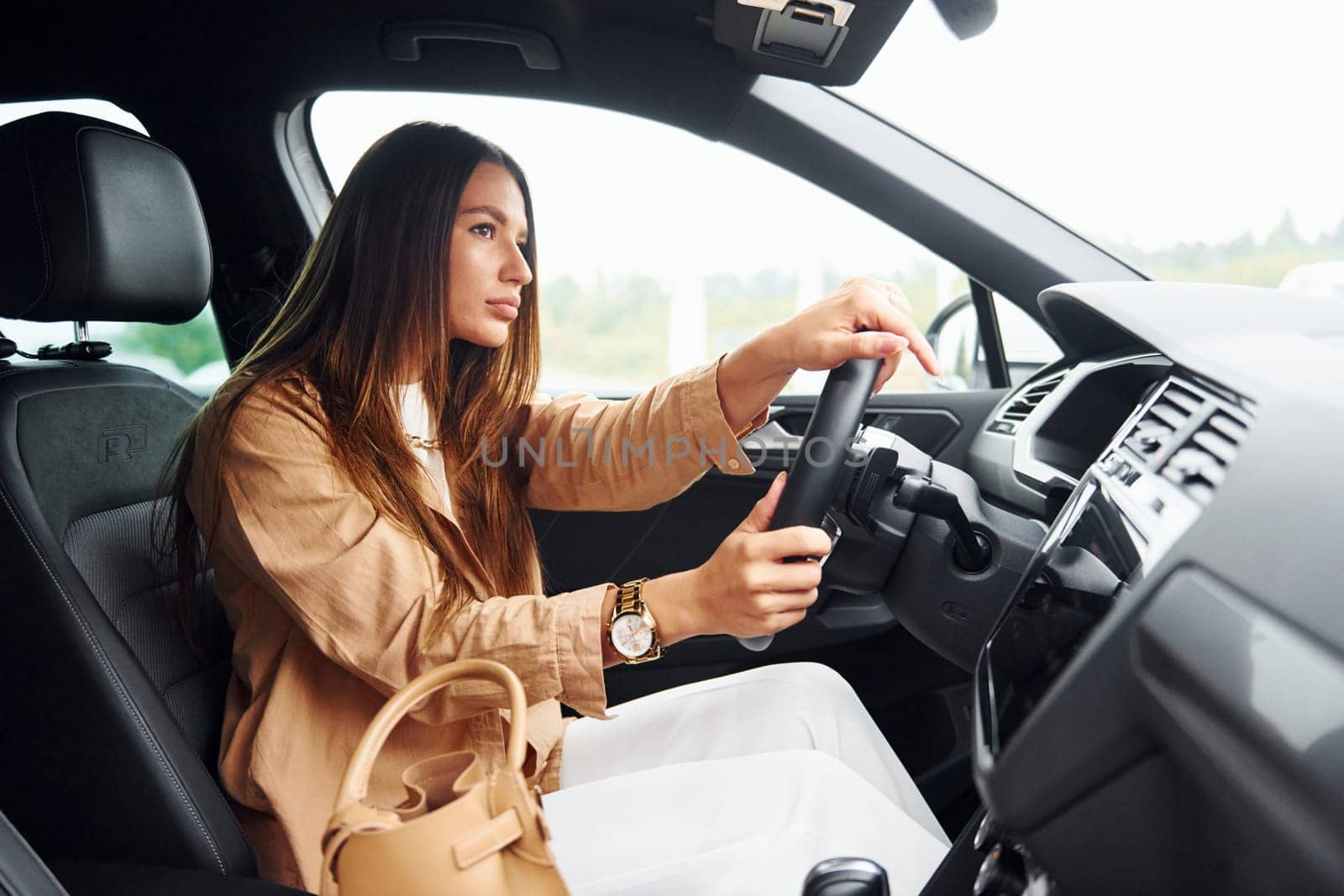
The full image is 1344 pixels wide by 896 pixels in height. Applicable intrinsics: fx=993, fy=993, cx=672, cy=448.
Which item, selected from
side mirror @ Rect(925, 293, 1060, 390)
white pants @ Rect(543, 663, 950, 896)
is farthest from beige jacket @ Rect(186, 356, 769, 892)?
side mirror @ Rect(925, 293, 1060, 390)

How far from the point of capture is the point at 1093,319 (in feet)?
3.98

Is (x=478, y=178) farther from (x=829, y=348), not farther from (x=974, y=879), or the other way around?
(x=974, y=879)

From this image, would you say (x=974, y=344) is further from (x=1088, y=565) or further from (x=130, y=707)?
(x=130, y=707)

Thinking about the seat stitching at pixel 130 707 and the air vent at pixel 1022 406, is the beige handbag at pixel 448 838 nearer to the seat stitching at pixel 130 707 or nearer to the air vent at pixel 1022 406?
the seat stitching at pixel 130 707

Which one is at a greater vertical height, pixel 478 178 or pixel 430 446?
pixel 478 178

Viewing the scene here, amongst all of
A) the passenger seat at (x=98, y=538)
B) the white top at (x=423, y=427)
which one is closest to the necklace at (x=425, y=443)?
the white top at (x=423, y=427)

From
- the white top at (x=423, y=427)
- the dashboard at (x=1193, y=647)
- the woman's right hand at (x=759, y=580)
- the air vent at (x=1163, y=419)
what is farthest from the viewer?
the white top at (x=423, y=427)

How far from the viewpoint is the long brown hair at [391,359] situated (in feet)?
3.30

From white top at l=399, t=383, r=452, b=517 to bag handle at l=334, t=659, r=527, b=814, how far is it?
0.50 metres

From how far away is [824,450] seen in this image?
0.84m

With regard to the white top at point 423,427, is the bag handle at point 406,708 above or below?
above

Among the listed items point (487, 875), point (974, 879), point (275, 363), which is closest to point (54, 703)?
point (275, 363)

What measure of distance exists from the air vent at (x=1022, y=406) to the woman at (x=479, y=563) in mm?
459

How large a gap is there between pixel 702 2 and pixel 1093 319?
0.67 meters
